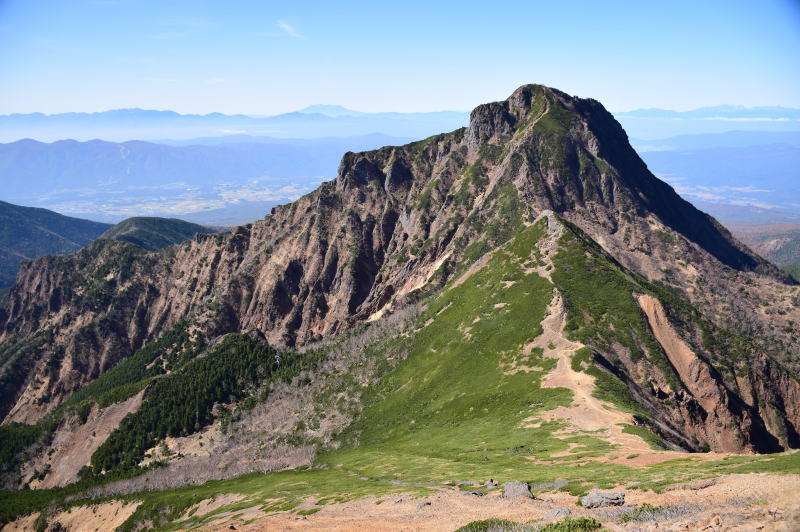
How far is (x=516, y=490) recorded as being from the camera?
48.6m

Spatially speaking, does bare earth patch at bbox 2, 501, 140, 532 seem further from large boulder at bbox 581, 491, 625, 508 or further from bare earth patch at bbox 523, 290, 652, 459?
large boulder at bbox 581, 491, 625, 508

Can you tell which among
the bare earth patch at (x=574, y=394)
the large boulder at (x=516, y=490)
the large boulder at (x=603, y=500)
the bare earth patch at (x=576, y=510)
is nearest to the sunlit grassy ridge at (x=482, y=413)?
the bare earth patch at (x=574, y=394)

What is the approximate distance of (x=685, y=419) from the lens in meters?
85.6

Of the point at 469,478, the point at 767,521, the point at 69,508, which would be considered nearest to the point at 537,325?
the point at 469,478

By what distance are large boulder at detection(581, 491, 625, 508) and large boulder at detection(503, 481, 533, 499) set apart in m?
7.68

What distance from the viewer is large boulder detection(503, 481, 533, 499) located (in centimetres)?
4778

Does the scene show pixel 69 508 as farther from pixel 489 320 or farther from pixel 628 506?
pixel 628 506

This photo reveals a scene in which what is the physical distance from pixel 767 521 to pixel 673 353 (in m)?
76.9

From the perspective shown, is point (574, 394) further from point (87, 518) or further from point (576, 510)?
point (87, 518)

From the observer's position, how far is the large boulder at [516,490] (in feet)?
157

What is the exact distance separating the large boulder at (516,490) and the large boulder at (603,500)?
768 centimetres

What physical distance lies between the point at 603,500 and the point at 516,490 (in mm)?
10608

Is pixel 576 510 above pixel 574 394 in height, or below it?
above

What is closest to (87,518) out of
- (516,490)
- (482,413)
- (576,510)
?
(482,413)
